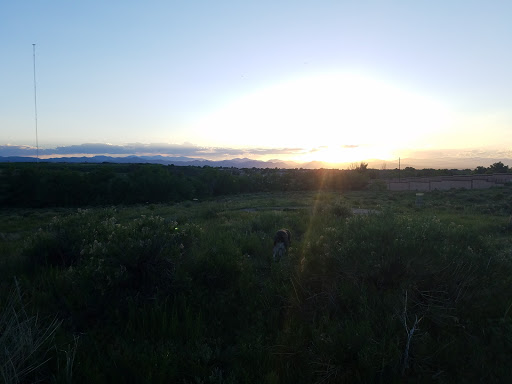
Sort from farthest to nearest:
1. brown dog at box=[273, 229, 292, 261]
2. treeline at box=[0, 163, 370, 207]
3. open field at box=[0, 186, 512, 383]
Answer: treeline at box=[0, 163, 370, 207], brown dog at box=[273, 229, 292, 261], open field at box=[0, 186, 512, 383]

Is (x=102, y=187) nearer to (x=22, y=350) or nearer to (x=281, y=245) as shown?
(x=281, y=245)

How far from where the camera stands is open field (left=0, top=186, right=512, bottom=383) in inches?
139

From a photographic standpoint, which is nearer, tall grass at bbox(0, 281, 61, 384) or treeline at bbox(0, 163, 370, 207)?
tall grass at bbox(0, 281, 61, 384)

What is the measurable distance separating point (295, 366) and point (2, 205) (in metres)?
48.3

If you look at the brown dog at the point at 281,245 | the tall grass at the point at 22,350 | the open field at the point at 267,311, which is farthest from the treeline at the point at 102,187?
the tall grass at the point at 22,350

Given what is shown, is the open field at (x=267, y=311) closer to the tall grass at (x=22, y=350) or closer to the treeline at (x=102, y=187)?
the tall grass at (x=22, y=350)

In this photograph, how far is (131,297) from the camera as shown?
4.75 meters

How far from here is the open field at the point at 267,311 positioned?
3529 mm

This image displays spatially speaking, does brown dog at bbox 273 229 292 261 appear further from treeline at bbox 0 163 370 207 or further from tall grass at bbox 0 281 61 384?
treeline at bbox 0 163 370 207

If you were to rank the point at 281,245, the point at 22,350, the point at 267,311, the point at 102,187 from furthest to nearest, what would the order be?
the point at 102,187
the point at 281,245
the point at 267,311
the point at 22,350

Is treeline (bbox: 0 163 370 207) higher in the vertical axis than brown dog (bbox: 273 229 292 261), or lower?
lower

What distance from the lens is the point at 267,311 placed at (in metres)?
4.77

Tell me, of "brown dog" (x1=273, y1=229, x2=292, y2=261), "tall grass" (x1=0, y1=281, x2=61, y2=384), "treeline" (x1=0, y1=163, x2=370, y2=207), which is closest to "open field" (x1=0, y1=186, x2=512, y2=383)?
"tall grass" (x1=0, y1=281, x2=61, y2=384)

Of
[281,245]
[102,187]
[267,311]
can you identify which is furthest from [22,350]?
[102,187]
